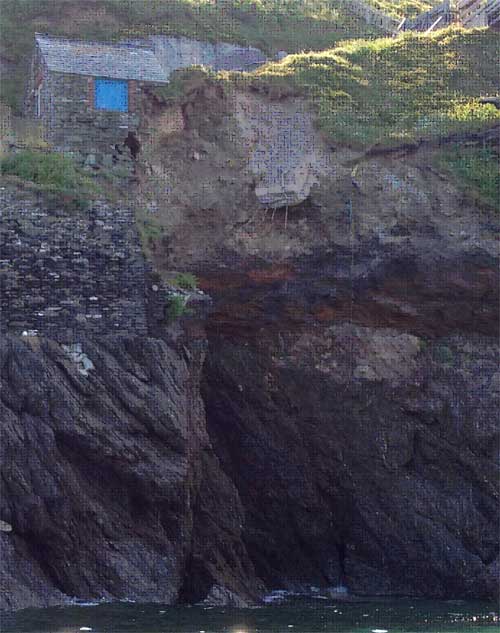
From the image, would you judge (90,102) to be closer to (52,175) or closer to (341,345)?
(52,175)

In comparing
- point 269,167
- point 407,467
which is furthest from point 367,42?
point 407,467

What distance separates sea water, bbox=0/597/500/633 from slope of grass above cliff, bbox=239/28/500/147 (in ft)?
29.9

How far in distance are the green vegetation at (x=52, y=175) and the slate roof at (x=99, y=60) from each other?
6.97ft

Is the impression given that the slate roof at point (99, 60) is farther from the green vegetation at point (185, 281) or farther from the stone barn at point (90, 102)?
the green vegetation at point (185, 281)

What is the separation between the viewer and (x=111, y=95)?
2753 cm

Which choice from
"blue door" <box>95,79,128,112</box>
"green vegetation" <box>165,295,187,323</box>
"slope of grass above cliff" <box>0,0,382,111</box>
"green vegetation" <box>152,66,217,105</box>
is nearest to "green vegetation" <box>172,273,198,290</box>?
"green vegetation" <box>165,295,187,323</box>

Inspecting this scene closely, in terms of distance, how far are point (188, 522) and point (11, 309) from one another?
466 centimetres

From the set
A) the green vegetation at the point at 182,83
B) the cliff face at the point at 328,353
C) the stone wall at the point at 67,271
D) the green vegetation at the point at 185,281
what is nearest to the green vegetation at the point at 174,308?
the cliff face at the point at 328,353

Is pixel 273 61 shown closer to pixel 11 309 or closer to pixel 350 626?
pixel 11 309

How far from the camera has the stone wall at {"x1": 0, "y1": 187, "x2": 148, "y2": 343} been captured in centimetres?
2384

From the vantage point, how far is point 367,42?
32062mm

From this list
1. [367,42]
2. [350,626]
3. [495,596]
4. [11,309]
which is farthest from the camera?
[367,42]

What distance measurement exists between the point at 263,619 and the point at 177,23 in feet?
50.5

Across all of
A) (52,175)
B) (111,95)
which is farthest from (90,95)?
(52,175)
